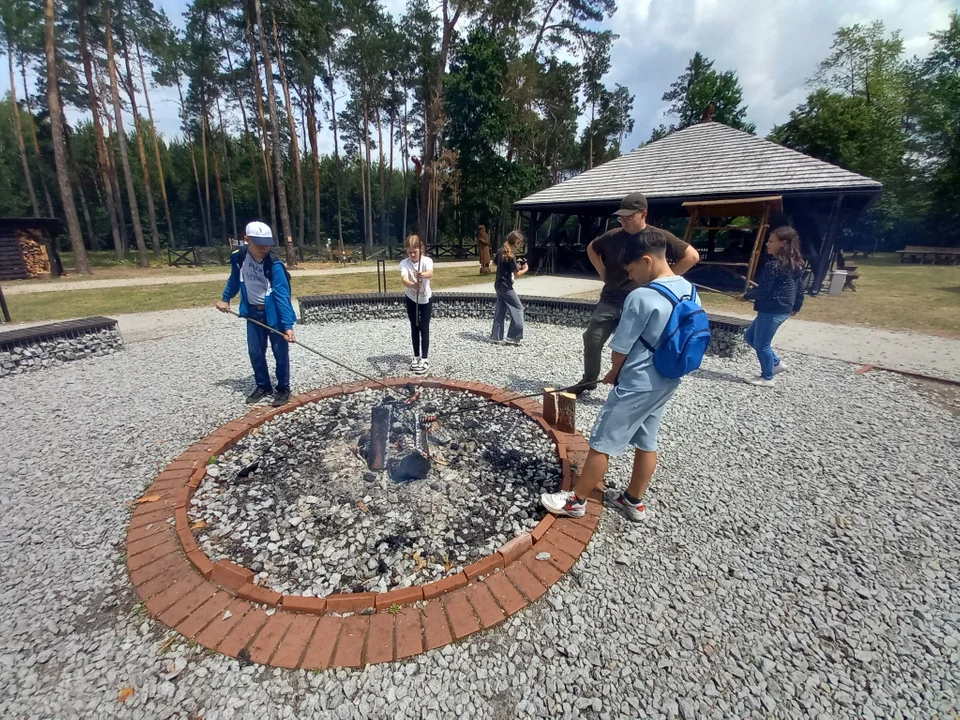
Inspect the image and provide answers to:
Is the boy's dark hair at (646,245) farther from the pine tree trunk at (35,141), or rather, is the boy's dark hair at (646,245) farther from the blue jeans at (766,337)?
the pine tree trunk at (35,141)

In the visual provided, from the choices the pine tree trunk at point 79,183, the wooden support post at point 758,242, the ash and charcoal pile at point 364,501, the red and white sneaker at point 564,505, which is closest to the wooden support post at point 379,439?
the ash and charcoal pile at point 364,501

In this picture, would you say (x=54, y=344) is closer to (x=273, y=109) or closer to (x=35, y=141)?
(x=273, y=109)

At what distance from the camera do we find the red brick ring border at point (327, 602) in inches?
67.6

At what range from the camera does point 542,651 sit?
1.72 meters

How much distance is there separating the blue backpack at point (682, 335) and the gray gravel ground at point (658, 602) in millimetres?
1046

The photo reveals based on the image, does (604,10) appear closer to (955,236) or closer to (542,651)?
(955,236)

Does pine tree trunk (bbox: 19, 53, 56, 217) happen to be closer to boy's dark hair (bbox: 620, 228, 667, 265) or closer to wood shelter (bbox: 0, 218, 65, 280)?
wood shelter (bbox: 0, 218, 65, 280)

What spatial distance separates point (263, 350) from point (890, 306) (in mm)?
12789

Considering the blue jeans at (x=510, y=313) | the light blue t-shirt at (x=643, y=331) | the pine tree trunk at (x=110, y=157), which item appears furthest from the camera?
the pine tree trunk at (x=110, y=157)

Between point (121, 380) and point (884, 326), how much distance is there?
38.8ft

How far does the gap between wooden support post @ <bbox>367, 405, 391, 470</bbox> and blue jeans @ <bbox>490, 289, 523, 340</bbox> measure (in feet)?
11.0

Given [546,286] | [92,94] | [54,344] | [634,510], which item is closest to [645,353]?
[634,510]

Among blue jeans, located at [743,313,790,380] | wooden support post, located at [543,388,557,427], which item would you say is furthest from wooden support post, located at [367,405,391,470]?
blue jeans, located at [743,313,790,380]

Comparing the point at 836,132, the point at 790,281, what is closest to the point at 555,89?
the point at 836,132
